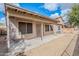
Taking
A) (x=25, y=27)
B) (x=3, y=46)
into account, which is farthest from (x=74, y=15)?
(x=3, y=46)

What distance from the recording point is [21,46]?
4.66m

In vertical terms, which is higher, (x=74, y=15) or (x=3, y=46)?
(x=74, y=15)

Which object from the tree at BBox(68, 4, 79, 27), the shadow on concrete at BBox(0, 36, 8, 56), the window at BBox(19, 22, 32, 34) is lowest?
the shadow on concrete at BBox(0, 36, 8, 56)

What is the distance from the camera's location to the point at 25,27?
5.03 m

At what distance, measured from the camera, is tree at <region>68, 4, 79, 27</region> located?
453cm

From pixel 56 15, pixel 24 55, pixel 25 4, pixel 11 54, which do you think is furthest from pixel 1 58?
pixel 56 15

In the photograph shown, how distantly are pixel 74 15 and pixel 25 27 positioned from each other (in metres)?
1.33

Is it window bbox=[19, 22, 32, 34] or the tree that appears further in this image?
window bbox=[19, 22, 32, 34]

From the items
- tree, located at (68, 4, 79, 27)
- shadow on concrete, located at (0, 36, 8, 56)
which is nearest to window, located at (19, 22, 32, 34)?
shadow on concrete, located at (0, 36, 8, 56)

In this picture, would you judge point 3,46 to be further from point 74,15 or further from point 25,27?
point 74,15

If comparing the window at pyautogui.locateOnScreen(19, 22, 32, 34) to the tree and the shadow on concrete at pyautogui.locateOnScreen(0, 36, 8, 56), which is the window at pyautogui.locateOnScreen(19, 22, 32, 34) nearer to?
the shadow on concrete at pyautogui.locateOnScreen(0, 36, 8, 56)

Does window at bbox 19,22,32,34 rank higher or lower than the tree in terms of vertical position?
lower

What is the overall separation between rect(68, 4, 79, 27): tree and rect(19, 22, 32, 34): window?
3.87 ft

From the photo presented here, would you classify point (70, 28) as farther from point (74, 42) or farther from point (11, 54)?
point (11, 54)
